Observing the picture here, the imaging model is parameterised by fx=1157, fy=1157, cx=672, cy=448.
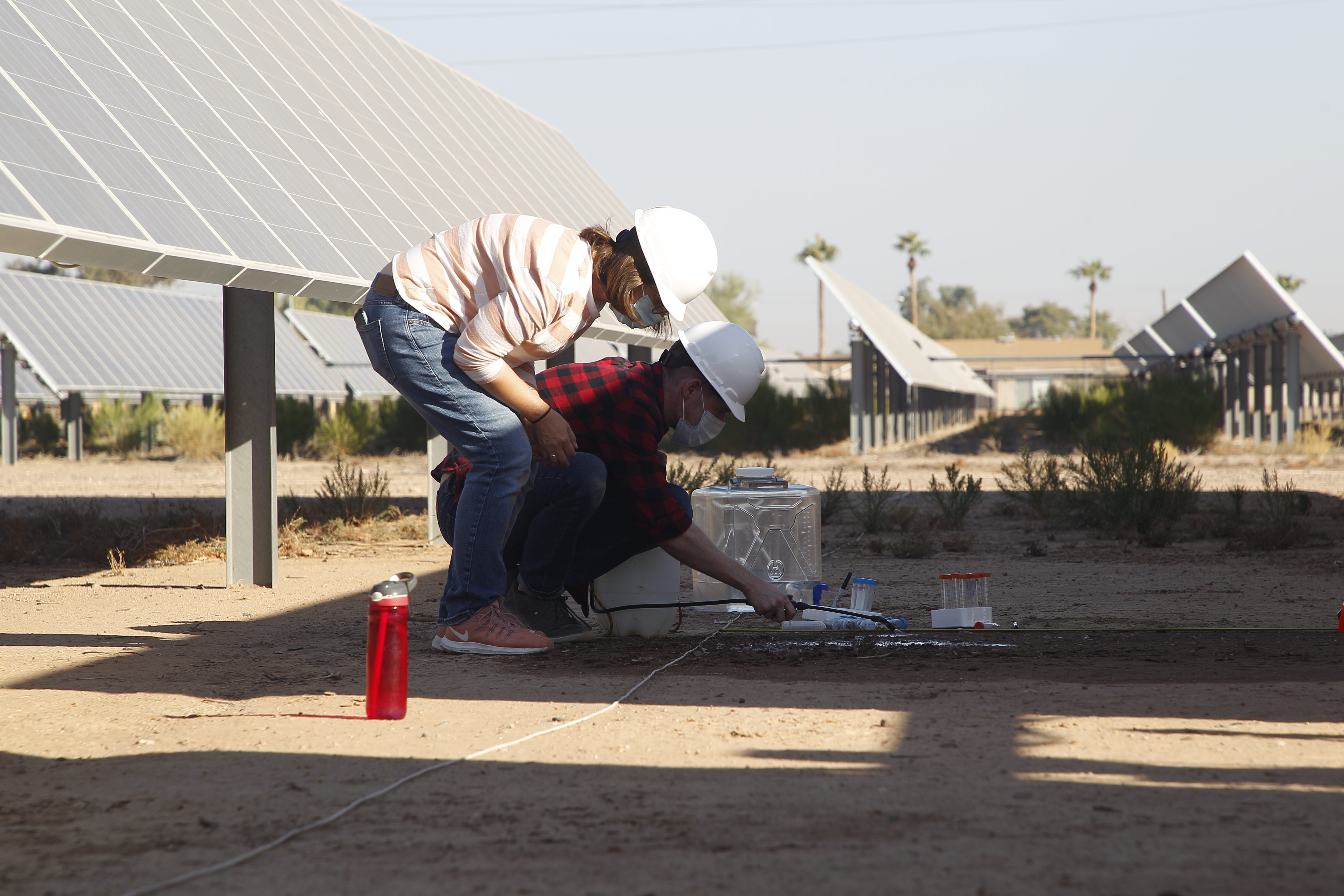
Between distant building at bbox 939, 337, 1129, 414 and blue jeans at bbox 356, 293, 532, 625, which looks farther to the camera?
distant building at bbox 939, 337, 1129, 414

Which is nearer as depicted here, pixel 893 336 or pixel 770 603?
pixel 770 603

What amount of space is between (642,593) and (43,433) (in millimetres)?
22873

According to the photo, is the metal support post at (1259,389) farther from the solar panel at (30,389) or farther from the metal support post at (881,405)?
the solar panel at (30,389)

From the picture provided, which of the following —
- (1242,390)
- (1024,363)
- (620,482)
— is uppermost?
(1024,363)

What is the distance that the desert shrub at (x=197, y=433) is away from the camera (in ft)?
72.9

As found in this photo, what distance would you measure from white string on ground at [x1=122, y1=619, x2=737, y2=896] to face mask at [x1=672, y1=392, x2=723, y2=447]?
92 centimetres

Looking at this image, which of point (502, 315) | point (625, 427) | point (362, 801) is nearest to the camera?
point (362, 801)

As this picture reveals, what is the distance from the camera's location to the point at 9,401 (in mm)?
20094

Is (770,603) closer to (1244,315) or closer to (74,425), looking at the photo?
(74,425)

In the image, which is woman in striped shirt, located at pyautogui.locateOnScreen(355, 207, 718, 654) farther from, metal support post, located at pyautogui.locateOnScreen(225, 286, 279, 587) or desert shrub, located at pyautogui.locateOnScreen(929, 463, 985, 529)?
desert shrub, located at pyautogui.locateOnScreen(929, 463, 985, 529)

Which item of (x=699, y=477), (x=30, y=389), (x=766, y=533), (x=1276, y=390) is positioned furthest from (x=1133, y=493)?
(x=30, y=389)

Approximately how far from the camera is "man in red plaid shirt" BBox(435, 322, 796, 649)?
4176 mm

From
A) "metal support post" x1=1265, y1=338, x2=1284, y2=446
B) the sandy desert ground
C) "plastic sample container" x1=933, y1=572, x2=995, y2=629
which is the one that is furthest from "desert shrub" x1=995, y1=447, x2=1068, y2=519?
"metal support post" x1=1265, y1=338, x2=1284, y2=446

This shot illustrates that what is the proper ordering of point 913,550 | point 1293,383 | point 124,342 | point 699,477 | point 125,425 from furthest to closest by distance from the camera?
point 124,342
point 125,425
point 1293,383
point 699,477
point 913,550
